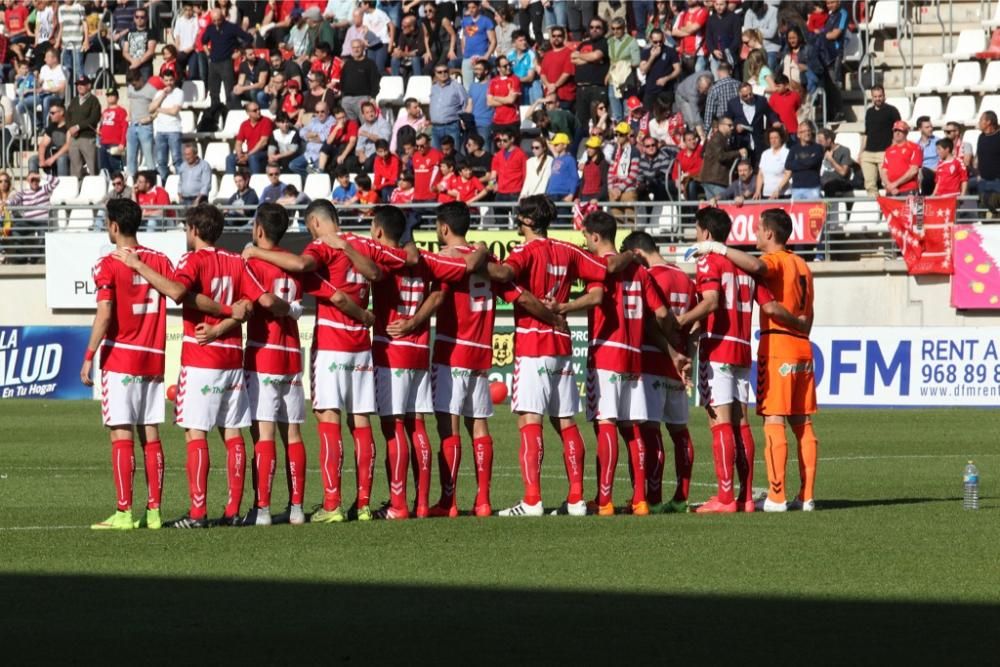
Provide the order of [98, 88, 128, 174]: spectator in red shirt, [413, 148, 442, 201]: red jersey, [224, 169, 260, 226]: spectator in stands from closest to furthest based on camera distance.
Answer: [413, 148, 442, 201]: red jersey → [224, 169, 260, 226]: spectator in stands → [98, 88, 128, 174]: spectator in red shirt

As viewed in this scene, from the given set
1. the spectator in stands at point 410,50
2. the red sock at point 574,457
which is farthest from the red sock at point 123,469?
the spectator in stands at point 410,50

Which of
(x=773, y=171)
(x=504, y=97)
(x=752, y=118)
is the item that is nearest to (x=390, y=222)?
(x=773, y=171)

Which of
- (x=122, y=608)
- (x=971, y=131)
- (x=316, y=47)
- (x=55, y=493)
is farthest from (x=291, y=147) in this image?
(x=122, y=608)

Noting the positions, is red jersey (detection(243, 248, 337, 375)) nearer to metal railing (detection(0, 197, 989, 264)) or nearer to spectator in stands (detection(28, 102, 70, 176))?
metal railing (detection(0, 197, 989, 264))

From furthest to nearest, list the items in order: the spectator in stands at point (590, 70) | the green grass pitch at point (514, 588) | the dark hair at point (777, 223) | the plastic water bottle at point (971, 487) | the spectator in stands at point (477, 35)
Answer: the spectator in stands at point (477, 35) → the spectator in stands at point (590, 70) → the dark hair at point (777, 223) → the plastic water bottle at point (971, 487) → the green grass pitch at point (514, 588)

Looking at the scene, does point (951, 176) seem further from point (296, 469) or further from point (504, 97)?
A: point (296, 469)

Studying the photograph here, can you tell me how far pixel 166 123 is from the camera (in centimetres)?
3425

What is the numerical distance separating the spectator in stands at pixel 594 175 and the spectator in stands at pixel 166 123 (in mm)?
8587

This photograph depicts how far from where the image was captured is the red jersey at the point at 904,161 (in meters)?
28.3

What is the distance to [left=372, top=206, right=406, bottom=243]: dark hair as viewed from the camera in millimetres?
12648

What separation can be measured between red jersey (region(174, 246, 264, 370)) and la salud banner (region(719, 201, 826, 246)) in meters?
16.4

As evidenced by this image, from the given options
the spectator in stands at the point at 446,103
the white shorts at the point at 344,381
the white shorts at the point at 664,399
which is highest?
the spectator in stands at the point at 446,103

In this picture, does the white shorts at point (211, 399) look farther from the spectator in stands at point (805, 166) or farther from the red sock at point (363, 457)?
the spectator in stands at point (805, 166)

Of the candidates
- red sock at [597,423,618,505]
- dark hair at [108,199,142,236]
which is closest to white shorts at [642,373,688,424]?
red sock at [597,423,618,505]
